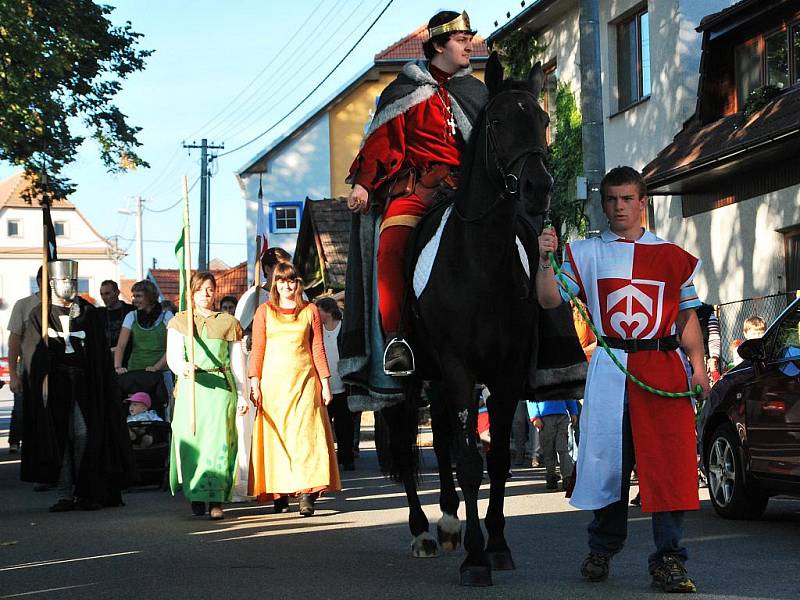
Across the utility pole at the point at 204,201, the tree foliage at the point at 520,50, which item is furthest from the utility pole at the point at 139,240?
the tree foliage at the point at 520,50

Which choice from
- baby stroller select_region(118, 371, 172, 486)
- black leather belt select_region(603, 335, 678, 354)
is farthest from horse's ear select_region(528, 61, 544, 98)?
baby stroller select_region(118, 371, 172, 486)

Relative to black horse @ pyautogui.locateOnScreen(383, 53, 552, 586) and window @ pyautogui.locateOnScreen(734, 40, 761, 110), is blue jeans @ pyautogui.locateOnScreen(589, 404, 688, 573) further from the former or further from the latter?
window @ pyautogui.locateOnScreen(734, 40, 761, 110)

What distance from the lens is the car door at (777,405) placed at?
33.3 feet

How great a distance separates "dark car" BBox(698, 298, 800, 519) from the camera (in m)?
10.2

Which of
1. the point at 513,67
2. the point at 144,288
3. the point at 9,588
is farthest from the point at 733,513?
the point at 513,67

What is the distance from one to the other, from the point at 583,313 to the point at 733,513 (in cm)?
446

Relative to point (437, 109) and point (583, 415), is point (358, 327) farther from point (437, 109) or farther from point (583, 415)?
point (583, 415)

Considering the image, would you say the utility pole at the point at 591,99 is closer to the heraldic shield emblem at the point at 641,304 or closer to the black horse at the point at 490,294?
the black horse at the point at 490,294

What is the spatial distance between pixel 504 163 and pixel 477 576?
2.10 m

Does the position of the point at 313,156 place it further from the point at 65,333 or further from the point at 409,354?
the point at 409,354

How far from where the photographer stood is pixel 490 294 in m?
8.04

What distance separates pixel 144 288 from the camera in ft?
53.8

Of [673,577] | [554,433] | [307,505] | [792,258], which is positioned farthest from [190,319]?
[792,258]

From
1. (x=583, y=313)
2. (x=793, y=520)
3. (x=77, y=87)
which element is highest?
(x=77, y=87)
